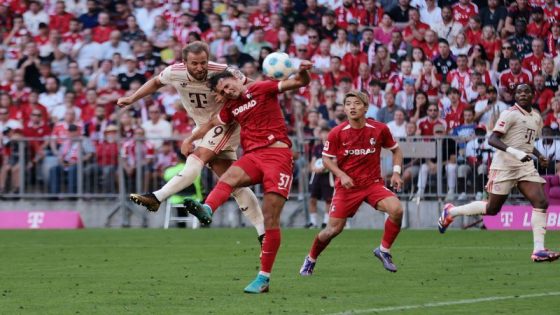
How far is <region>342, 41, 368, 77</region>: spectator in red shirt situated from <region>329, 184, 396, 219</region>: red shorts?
1114 cm

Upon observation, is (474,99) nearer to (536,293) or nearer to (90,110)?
(90,110)

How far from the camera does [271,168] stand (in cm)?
1165

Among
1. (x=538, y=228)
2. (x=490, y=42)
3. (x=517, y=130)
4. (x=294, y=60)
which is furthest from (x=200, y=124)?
(x=294, y=60)

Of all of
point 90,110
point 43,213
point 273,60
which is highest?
point 273,60

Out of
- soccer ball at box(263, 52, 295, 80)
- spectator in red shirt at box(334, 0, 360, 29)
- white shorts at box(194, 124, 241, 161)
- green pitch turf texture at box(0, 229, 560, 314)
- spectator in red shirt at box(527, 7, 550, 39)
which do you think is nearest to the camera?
green pitch turf texture at box(0, 229, 560, 314)

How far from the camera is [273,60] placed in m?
11.8

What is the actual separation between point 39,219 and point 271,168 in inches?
560

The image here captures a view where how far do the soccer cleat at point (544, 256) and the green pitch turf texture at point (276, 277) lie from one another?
162 mm

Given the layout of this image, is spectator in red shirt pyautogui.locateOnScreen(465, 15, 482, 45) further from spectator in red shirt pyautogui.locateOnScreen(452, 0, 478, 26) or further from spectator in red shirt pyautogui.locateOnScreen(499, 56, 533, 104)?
spectator in red shirt pyautogui.locateOnScreen(499, 56, 533, 104)

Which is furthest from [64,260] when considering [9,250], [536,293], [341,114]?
[341,114]

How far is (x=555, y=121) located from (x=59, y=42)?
11.4m

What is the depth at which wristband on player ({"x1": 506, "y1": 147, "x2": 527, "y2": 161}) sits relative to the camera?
14.9 m

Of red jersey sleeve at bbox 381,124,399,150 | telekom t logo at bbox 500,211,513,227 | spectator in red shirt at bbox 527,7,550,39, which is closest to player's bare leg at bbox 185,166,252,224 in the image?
red jersey sleeve at bbox 381,124,399,150

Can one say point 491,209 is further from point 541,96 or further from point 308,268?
point 541,96
